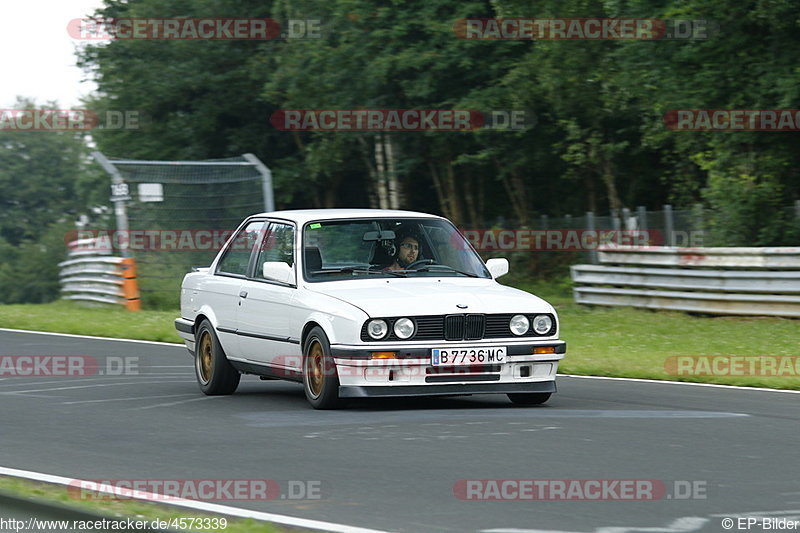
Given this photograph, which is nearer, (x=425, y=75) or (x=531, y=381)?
(x=531, y=381)

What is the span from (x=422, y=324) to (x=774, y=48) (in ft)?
45.4

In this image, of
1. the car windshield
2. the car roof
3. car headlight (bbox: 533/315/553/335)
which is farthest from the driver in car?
car headlight (bbox: 533/315/553/335)

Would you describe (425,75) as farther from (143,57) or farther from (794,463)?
(794,463)

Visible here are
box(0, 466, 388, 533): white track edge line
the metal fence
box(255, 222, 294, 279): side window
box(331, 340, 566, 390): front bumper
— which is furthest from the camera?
the metal fence

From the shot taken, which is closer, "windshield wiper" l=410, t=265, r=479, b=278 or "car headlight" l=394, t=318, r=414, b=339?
"car headlight" l=394, t=318, r=414, b=339

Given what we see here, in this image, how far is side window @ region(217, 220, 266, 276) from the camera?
1244 cm

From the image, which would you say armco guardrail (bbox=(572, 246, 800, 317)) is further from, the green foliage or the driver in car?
the green foliage

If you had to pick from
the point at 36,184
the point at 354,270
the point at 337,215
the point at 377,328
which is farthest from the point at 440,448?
the point at 36,184

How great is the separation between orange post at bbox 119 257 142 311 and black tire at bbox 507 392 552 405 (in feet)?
54.1

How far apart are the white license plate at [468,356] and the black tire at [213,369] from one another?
263 cm

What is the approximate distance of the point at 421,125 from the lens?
33750 millimetres

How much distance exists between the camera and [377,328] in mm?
10281

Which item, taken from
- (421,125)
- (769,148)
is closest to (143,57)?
(421,125)

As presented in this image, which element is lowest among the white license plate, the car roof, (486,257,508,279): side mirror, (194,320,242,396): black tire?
(194,320,242,396): black tire
